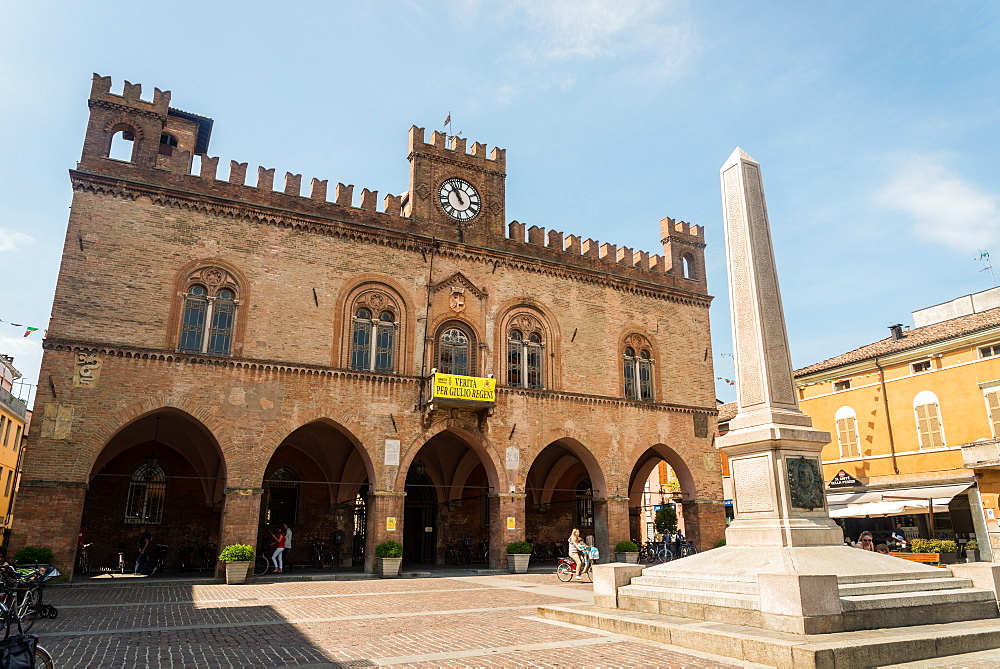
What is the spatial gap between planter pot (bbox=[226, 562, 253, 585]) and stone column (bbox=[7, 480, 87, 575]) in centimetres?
344

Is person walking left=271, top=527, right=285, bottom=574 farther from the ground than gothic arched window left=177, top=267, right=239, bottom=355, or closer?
closer

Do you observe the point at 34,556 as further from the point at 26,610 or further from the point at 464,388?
the point at 464,388

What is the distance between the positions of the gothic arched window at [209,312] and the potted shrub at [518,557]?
398 inches

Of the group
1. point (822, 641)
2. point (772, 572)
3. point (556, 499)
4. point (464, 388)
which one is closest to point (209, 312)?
point (464, 388)

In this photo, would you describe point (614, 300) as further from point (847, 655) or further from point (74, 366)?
point (847, 655)

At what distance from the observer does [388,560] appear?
1886 centimetres

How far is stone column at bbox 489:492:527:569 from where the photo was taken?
20.9m

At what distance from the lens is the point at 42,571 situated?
1180 cm

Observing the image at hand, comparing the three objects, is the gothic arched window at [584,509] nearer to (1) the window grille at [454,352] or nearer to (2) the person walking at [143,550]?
(1) the window grille at [454,352]

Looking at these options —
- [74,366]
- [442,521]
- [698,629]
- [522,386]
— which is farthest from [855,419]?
[74,366]

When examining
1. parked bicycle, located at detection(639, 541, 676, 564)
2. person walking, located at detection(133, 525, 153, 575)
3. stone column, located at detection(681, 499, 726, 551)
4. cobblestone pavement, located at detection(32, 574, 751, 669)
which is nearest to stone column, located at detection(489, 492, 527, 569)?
cobblestone pavement, located at detection(32, 574, 751, 669)

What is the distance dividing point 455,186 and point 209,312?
9136mm

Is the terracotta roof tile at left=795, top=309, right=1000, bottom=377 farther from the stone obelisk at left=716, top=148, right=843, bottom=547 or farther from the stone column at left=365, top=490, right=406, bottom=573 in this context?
the stone column at left=365, top=490, right=406, bottom=573

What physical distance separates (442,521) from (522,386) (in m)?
6.23
